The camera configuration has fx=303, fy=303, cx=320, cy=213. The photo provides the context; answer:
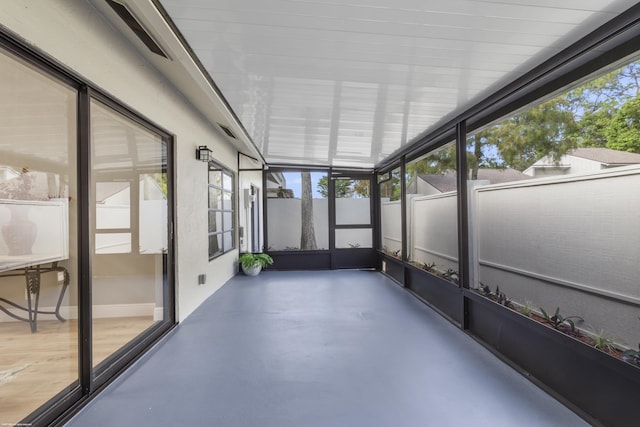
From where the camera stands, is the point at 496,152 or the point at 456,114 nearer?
the point at 456,114

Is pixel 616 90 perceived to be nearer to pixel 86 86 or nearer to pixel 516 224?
pixel 516 224

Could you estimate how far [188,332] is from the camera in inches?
133

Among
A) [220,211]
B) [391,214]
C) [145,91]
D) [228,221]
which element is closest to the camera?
[145,91]

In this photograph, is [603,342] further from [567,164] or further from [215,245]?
[215,245]

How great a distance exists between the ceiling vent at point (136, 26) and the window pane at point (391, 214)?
16.0 feet

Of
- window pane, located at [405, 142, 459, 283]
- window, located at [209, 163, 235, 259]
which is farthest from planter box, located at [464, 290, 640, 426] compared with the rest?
window, located at [209, 163, 235, 259]

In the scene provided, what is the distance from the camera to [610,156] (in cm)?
235

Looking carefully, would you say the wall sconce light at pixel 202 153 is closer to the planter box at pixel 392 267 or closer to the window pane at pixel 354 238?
the planter box at pixel 392 267

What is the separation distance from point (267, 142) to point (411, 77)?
3093 millimetres

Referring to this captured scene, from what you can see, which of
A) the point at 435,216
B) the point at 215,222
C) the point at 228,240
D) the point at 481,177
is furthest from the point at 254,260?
the point at 481,177

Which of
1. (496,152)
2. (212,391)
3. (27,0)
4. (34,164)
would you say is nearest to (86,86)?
(27,0)

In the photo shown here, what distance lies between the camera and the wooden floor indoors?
1886 millimetres

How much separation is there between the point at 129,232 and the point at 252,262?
3.02 meters

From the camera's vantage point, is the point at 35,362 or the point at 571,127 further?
the point at 571,127
